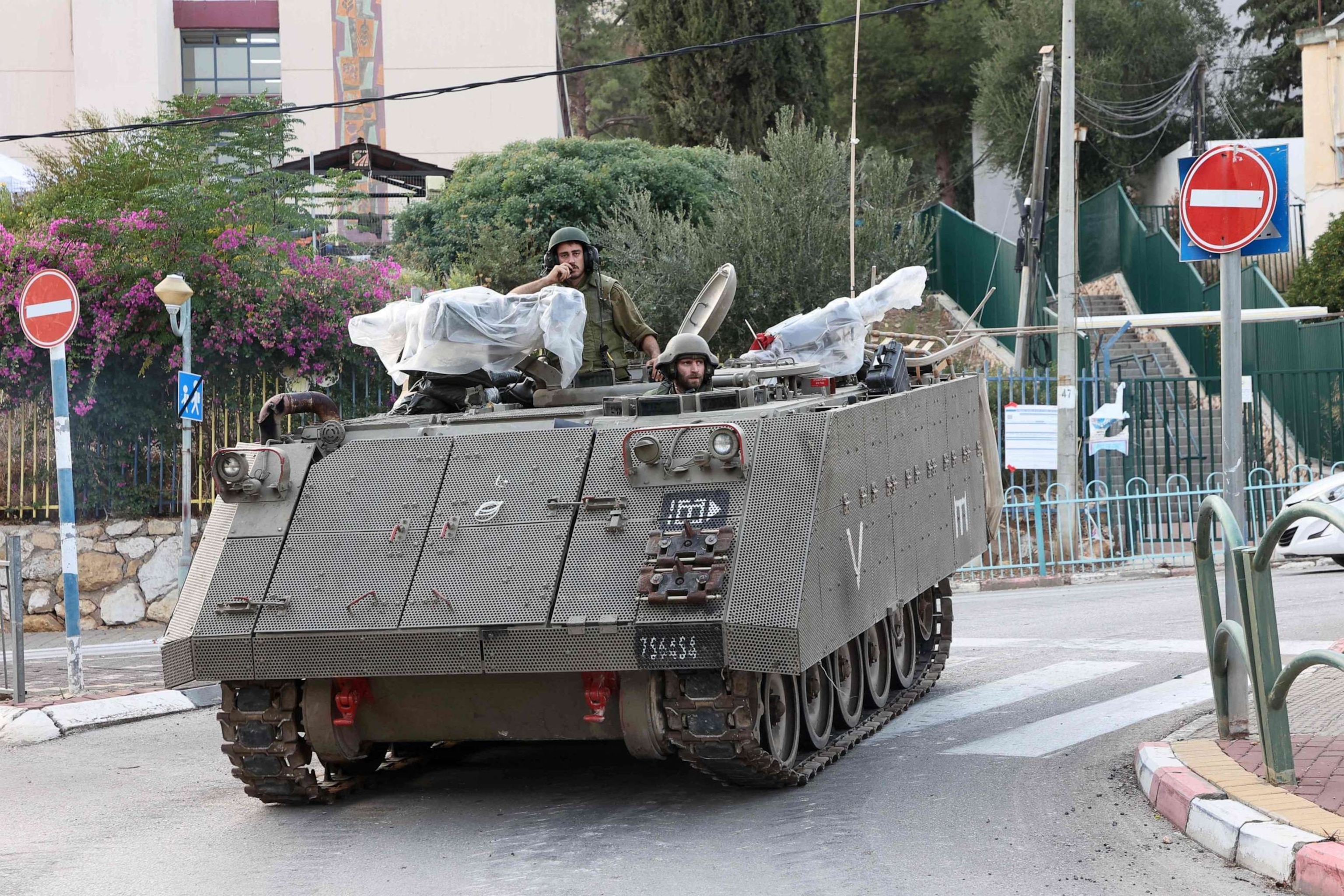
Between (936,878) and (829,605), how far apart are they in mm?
1590

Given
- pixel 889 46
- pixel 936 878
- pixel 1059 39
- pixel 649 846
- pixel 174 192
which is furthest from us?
pixel 889 46

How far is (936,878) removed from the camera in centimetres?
568

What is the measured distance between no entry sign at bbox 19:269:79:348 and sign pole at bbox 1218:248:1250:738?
24.8 ft

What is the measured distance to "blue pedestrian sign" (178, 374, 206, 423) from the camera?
13.7 m

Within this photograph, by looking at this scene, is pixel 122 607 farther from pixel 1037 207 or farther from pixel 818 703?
pixel 1037 207

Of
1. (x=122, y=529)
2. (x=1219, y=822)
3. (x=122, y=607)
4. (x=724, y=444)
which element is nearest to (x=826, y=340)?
(x=724, y=444)

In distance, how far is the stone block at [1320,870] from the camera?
16.7ft

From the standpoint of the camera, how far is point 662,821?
22.3ft

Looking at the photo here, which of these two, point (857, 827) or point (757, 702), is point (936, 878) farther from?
point (757, 702)

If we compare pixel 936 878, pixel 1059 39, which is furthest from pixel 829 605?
pixel 1059 39

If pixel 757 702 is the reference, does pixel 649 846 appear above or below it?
below

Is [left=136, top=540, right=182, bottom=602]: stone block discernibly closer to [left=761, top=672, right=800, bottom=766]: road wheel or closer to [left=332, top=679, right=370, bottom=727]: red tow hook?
[left=332, top=679, right=370, bottom=727]: red tow hook

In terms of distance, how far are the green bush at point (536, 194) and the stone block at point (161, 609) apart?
359 inches

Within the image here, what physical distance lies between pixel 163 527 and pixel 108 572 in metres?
0.72
